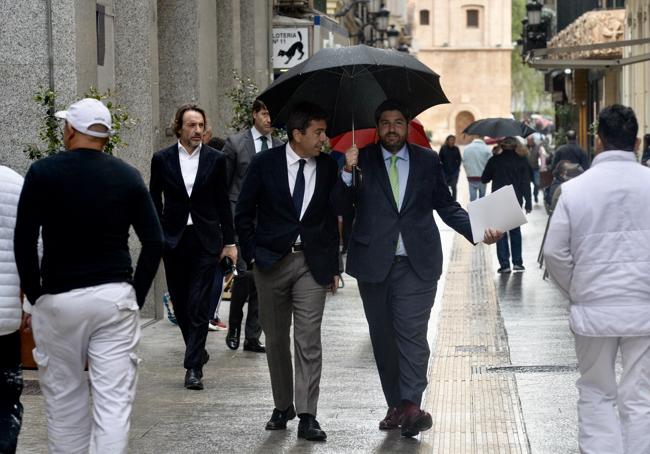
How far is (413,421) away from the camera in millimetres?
8109

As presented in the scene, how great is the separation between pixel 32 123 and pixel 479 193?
17873mm

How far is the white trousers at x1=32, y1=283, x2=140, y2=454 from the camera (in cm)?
616

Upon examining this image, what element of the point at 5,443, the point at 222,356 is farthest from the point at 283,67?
the point at 5,443

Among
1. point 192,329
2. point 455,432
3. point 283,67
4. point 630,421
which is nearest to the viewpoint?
point 630,421

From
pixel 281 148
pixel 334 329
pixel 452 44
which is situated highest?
pixel 452 44

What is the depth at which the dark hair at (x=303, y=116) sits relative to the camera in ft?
27.0

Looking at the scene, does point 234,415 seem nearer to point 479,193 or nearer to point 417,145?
point 417,145

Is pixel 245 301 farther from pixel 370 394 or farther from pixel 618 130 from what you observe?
pixel 618 130

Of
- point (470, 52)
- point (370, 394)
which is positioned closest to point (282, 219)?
point (370, 394)

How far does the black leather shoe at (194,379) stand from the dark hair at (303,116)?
2.25 m

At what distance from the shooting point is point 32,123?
435 inches

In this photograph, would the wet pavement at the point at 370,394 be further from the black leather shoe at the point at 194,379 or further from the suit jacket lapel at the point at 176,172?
the suit jacket lapel at the point at 176,172

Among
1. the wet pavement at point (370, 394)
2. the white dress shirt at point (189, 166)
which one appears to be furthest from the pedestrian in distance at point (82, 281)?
the white dress shirt at point (189, 166)

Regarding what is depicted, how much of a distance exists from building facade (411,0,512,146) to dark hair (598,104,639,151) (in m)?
93.2
